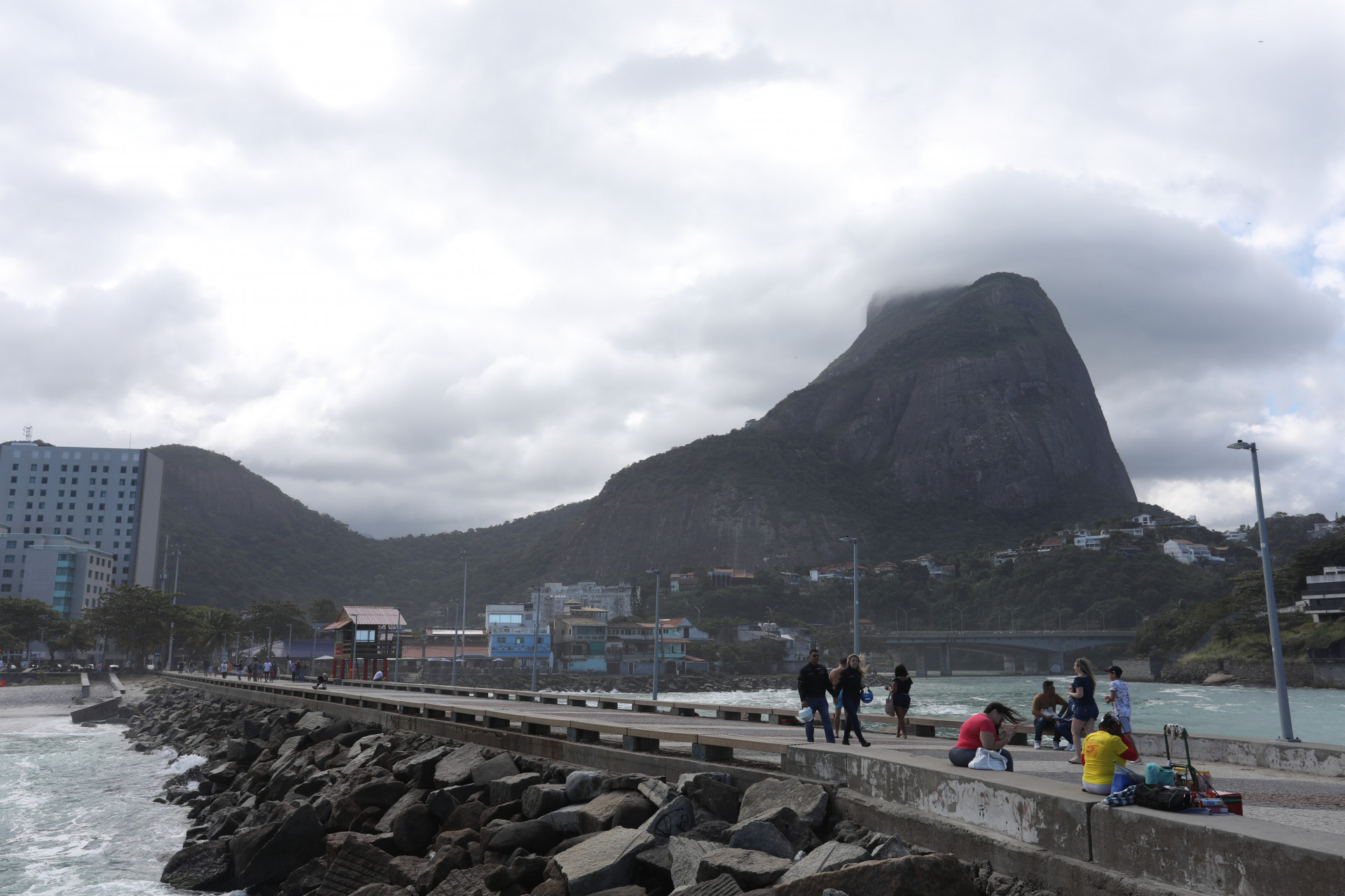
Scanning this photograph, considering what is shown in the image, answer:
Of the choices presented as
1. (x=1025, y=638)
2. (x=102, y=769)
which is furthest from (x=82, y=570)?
(x=1025, y=638)

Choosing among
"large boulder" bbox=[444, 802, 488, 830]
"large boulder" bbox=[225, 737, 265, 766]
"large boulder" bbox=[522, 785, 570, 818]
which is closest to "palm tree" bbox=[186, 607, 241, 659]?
"large boulder" bbox=[225, 737, 265, 766]

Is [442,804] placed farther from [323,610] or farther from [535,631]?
[323,610]

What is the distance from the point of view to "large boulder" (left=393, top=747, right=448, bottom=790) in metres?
17.9

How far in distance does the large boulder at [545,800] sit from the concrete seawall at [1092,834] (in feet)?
17.9

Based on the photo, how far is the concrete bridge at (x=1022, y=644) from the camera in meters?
133

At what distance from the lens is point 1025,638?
132 metres

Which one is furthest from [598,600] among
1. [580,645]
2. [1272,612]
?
[1272,612]

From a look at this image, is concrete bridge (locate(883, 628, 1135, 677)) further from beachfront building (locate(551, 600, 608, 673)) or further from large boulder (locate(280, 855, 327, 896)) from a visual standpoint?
large boulder (locate(280, 855, 327, 896))

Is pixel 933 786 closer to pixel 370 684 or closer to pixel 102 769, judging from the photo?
pixel 102 769

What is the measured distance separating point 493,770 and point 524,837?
3.81 meters

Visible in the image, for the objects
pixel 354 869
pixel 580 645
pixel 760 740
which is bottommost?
A: pixel 580 645

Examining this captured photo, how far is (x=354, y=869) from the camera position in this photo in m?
14.2

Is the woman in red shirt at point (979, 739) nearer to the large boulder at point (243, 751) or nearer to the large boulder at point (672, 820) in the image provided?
the large boulder at point (672, 820)

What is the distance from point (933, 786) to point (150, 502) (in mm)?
201871
